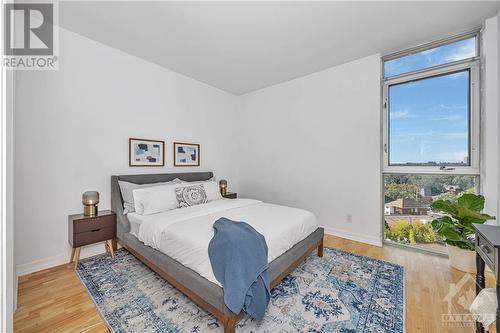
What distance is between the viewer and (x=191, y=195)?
10.0ft

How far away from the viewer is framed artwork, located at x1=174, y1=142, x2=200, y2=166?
3713 millimetres

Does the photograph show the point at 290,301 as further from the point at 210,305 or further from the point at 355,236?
the point at 355,236

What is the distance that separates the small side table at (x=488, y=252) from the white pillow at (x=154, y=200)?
9.58ft

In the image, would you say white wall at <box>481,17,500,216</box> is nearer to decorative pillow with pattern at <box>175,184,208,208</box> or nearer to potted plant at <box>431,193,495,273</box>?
potted plant at <box>431,193,495,273</box>

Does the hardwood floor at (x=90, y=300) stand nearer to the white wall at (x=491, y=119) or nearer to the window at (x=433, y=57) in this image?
the white wall at (x=491, y=119)

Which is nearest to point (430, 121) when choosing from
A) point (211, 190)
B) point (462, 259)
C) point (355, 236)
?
point (462, 259)

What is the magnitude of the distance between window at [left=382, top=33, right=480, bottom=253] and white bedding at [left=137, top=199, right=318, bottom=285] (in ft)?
5.06

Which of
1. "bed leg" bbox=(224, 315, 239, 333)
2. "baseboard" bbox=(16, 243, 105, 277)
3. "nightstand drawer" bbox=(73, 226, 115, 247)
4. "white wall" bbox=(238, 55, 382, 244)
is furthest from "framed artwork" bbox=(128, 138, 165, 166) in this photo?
"bed leg" bbox=(224, 315, 239, 333)

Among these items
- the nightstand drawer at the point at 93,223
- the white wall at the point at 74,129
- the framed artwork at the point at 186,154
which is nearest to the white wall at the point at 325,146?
the framed artwork at the point at 186,154

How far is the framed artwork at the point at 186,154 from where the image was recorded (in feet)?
12.2

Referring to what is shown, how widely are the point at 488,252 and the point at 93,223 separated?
11.5 feet

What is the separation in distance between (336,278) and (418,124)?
2386 mm

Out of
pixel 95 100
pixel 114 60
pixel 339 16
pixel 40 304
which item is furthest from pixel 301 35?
pixel 40 304

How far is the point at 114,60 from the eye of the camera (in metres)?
2.94
